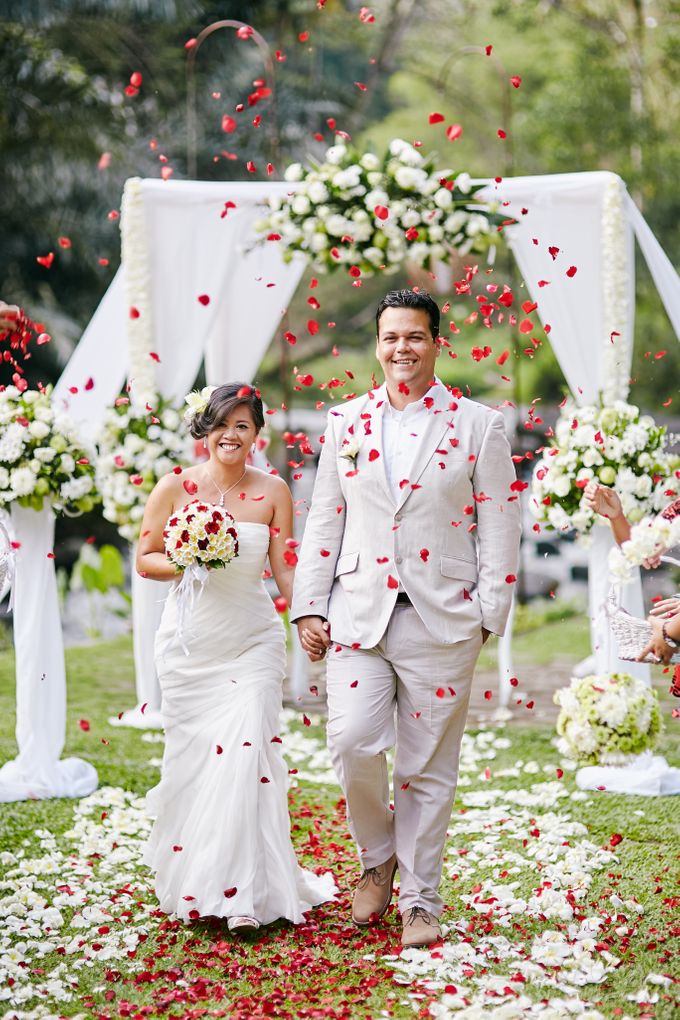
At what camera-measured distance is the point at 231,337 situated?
848 centimetres

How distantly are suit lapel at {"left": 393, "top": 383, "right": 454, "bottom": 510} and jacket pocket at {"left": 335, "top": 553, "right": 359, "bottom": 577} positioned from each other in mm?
245

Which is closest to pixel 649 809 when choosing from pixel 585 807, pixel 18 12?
pixel 585 807

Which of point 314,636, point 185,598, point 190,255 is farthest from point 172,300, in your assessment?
point 314,636

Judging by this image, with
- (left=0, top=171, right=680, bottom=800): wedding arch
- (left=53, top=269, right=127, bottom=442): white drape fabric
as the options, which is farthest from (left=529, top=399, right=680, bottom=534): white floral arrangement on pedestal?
(left=53, top=269, right=127, bottom=442): white drape fabric

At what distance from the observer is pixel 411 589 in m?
4.28

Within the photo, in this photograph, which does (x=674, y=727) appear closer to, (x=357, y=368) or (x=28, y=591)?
(x=28, y=591)

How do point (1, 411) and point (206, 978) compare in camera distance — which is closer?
point (206, 978)

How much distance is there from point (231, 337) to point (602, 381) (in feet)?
8.56

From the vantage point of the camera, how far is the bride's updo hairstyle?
482 cm

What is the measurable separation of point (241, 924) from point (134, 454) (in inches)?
145

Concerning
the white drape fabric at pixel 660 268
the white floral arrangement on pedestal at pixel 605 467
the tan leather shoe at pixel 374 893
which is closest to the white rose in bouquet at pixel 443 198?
the white drape fabric at pixel 660 268

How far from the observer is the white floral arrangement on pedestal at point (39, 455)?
633 centimetres

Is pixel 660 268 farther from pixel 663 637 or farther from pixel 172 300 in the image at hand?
pixel 663 637

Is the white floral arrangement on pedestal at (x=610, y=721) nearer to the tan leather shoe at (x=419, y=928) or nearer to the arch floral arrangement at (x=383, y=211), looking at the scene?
the tan leather shoe at (x=419, y=928)
